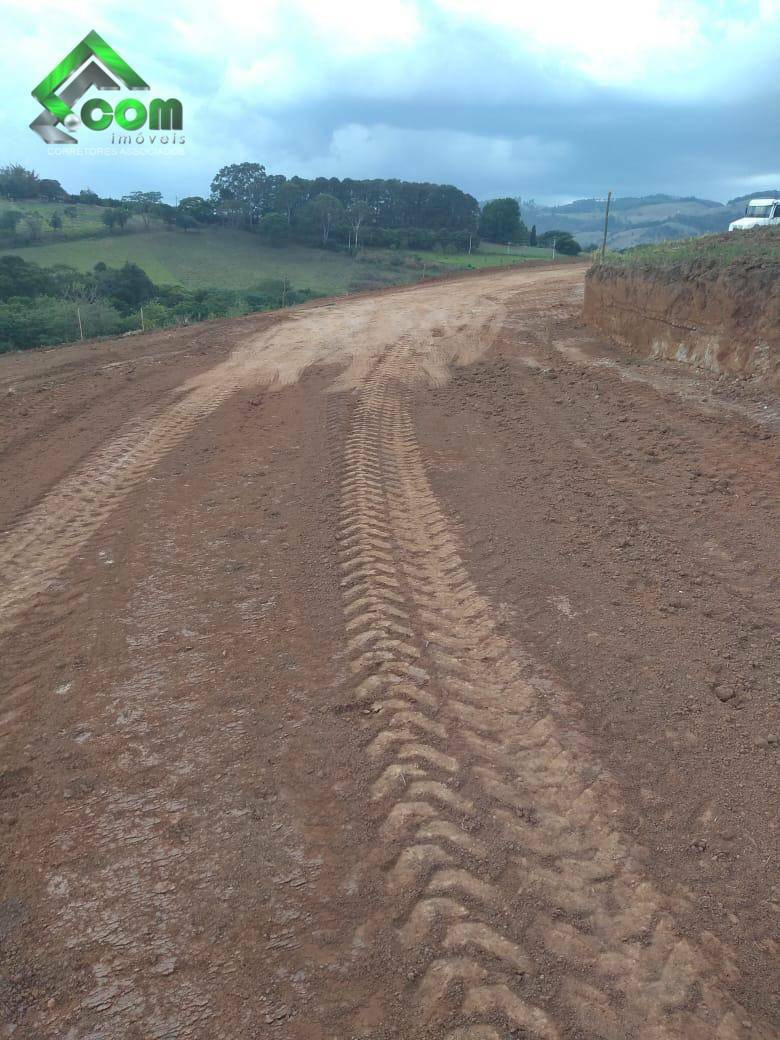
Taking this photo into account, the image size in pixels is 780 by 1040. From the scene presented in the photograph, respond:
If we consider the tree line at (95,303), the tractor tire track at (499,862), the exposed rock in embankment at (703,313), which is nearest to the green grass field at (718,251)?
the exposed rock in embankment at (703,313)

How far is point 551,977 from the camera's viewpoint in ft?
7.31

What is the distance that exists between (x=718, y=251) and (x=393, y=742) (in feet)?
31.1

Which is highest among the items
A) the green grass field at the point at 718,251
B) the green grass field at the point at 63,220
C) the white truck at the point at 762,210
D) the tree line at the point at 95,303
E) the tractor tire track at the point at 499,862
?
the green grass field at the point at 63,220

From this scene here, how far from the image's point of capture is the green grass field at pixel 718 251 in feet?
29.5

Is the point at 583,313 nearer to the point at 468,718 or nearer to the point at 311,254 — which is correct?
the point at 468,718

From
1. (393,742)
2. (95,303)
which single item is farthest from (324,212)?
(393,742)

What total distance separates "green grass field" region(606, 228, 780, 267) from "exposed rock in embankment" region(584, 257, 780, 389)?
149mm

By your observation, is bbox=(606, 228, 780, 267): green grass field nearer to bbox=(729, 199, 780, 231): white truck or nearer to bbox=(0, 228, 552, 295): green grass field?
bbox=(729, 199, 780, 231): white truck

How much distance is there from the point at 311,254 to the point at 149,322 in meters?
33.0

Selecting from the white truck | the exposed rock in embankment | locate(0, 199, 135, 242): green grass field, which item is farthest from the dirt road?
locate(0, 199, 135, 242): green grass field

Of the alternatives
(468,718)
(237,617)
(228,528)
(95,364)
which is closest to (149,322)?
(95,364)

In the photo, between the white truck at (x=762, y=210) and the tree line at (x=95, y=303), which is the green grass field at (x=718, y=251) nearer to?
the white truck at (x=762, y=210)

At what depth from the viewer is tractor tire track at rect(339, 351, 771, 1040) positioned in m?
2.15

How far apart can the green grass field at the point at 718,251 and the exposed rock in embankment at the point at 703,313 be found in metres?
0.15
